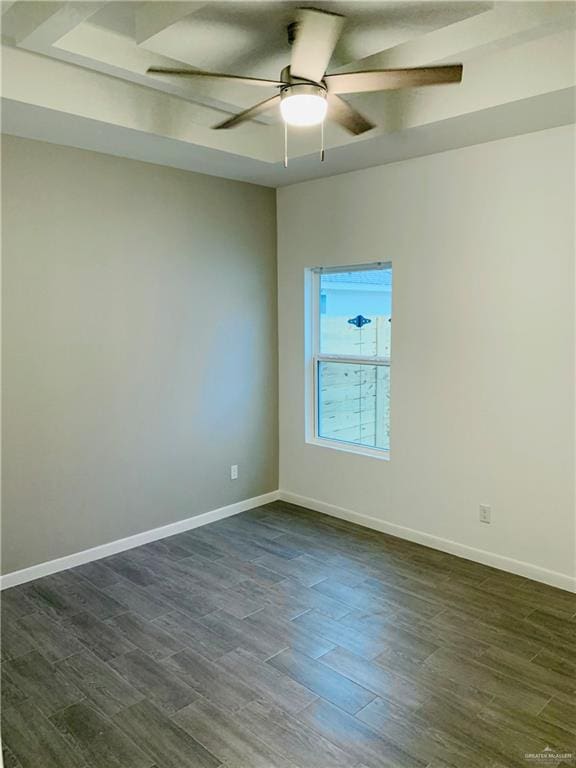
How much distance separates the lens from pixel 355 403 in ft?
15.4

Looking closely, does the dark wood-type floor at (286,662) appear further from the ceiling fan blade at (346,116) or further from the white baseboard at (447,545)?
the ceiling fan blade at (346,116)

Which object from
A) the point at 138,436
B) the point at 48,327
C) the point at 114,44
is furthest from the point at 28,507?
the point at 114,44

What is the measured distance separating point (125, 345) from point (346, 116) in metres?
2.10

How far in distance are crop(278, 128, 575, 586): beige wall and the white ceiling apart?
0.94 ft

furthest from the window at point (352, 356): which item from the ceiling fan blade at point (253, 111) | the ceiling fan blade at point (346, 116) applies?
the ceiling fan blade at point (253, 111)

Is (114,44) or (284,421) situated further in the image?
(284,421)

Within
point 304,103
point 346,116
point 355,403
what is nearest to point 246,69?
point 346,116

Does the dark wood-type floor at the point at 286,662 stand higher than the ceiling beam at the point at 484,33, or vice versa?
the ceiling beam at the point at 484,33

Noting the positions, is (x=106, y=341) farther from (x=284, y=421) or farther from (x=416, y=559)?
(x=416, y=559)

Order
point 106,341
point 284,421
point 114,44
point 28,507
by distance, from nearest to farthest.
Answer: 1. point 114,44
2. point 28,507
3. point 106,341
4. point 284,421

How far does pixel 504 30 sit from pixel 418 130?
35.9 inches

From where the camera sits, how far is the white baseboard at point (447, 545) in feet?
11.4

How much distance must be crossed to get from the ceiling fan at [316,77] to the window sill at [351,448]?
2.55 m

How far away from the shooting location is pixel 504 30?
2.42m
